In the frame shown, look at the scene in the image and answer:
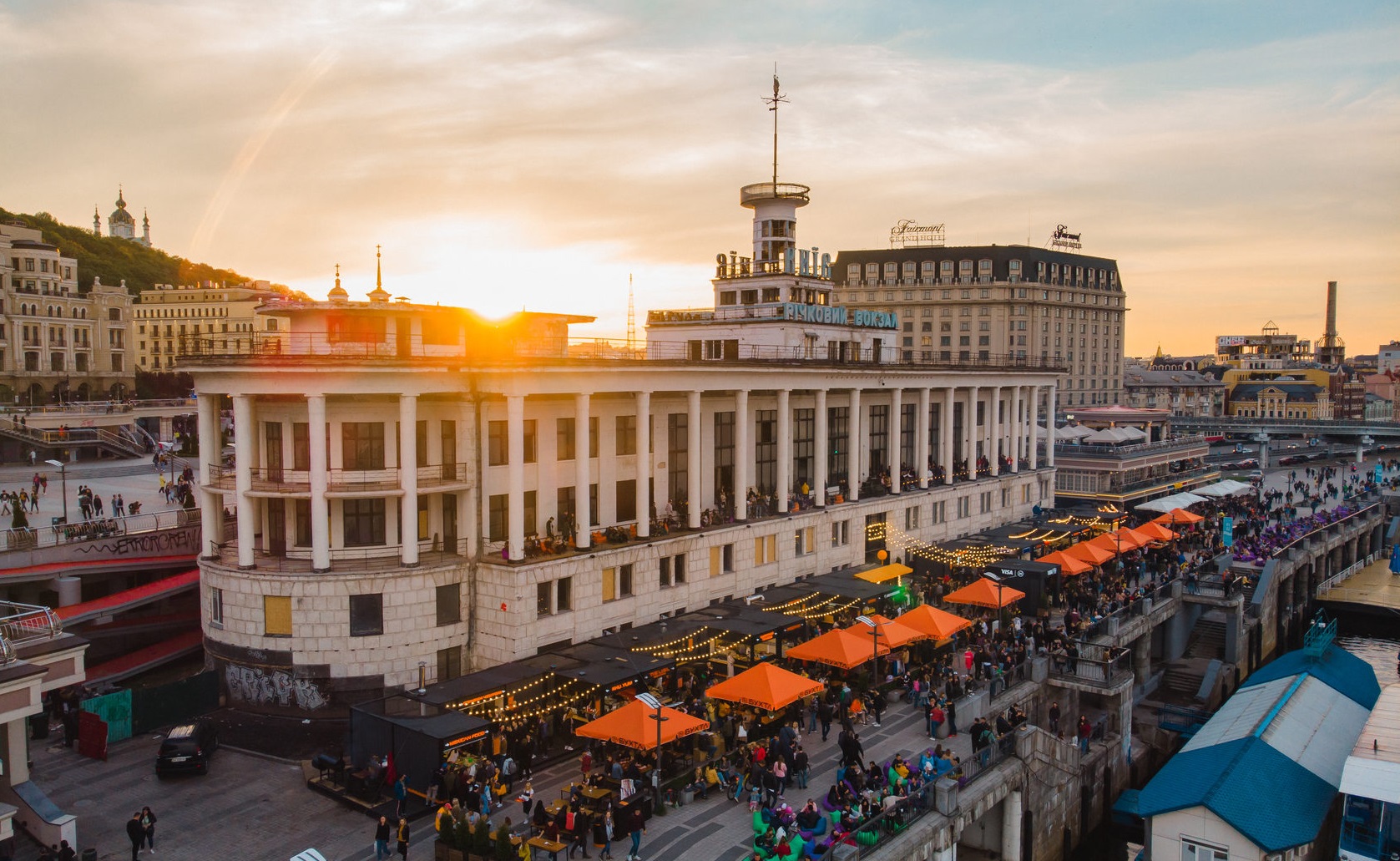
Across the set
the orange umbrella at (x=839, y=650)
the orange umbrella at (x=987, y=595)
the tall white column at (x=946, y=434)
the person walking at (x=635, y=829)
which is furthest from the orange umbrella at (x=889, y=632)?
the tall white column at (x=946, y=434)

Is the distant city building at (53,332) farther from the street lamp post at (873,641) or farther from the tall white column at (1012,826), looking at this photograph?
the tall white column at (1012,826)

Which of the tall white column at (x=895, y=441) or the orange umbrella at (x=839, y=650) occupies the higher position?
the tall white column at (x=895, y=441)

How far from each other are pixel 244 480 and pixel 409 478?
668cm

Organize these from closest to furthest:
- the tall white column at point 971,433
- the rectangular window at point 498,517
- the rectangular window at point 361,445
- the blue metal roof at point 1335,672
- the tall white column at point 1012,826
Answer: the tall white column at point 1012,826 → the rectangular window at point 361,445 → the rectangular window at point 498,517 → the blue metal roof at point 1335,672 → the tall white column at point 971,433

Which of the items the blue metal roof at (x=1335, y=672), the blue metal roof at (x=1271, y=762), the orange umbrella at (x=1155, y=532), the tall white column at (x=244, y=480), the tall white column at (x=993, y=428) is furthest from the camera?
the tall white column at (x=993, y=428)

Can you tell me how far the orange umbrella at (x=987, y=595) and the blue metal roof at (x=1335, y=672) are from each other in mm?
12635

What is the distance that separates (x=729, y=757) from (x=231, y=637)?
2066 cm

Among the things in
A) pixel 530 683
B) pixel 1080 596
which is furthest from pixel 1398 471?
pixel 530 683

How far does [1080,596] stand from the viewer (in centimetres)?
5244

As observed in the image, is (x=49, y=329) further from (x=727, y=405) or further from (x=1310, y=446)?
(x=1310, y=446)

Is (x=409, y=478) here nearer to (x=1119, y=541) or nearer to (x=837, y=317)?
(x=837, y=317)

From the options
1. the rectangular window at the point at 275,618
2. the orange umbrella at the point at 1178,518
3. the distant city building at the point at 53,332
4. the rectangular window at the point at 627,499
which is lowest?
the orange umbrella at the point at 1178,518

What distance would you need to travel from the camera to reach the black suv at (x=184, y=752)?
105 ft

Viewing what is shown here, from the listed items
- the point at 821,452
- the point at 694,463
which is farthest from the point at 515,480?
the point at 821,452
